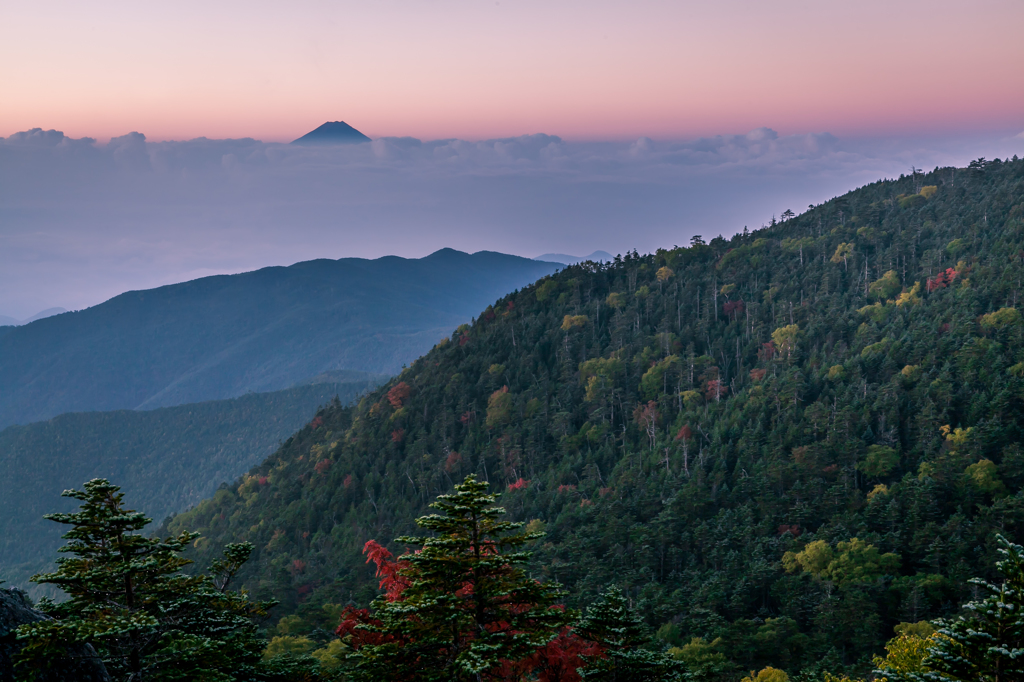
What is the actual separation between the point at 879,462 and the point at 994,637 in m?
108

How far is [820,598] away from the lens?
90.0 m

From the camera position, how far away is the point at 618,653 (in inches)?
1162

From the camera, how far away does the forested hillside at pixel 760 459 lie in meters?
91.9

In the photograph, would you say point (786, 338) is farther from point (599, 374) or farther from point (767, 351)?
point (599, 374)

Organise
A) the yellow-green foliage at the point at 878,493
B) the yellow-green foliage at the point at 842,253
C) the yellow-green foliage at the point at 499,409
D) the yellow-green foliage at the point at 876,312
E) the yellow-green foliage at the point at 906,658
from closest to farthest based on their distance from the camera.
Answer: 1. the yellow-green foliage at the point at 906,658
2. the yellow-green foliage at the point at 878,493
3. the yellow-green foliage at the point at 876,312
4. the yellow-green foliage at the point at 499,409
5. the yellow-green foliage at the point at 842,253

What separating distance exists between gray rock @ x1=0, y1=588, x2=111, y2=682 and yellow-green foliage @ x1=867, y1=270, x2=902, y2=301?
589 ft

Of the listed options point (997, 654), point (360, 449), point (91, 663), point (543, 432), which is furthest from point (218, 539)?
point (997, 654)

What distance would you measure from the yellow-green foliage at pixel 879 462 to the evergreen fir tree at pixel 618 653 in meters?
97.9

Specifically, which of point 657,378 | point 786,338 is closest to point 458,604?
point 657,378

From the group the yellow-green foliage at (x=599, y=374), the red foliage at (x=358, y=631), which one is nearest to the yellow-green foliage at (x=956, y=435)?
the yellow-green foliage at (x=599, y=374)

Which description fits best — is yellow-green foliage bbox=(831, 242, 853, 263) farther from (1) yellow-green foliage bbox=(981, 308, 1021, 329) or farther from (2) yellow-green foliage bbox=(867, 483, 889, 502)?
(2) yellow-green foliage bbox=(867, 483, 889, 502)

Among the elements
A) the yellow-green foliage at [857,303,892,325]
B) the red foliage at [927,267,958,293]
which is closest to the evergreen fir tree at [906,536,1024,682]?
the yellow-green foliage at [857,303,892,325]

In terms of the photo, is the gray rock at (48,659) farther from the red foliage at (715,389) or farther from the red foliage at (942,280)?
the red foliage at (942,280)

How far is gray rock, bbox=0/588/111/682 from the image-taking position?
20.7 metres
